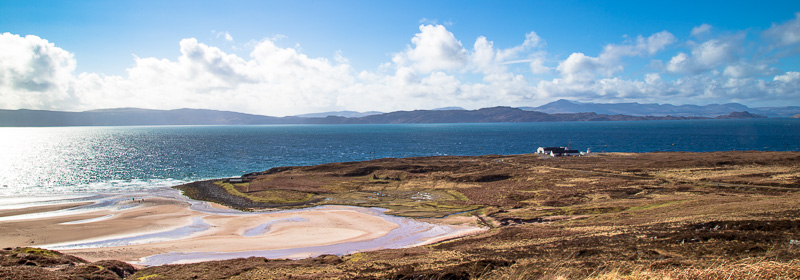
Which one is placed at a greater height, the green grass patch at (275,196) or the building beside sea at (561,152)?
the building beside sea at (561,152)

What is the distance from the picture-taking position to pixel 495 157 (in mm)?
113688

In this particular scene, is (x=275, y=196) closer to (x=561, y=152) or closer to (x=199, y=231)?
(x=199, y=231)

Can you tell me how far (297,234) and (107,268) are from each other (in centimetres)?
2134

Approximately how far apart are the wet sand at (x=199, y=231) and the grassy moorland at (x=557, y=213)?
612cm

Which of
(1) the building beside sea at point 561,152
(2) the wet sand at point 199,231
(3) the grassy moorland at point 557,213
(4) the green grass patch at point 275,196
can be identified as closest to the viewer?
(3) the grassy moorland at point 557,213

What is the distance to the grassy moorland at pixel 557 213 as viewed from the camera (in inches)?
812

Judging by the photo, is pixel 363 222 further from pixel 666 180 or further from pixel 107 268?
pixel 666 180

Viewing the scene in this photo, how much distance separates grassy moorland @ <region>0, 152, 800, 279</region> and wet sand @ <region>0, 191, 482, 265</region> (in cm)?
612

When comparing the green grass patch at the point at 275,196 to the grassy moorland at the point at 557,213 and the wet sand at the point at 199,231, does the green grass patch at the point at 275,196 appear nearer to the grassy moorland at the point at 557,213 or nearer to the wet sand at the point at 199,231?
the grassy moorland at the point at 557,213

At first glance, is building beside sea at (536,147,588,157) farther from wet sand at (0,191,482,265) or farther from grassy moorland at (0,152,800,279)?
wet sand at (0,191,482,265)

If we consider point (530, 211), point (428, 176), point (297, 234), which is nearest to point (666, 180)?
point (530, 211)

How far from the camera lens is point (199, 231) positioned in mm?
46625

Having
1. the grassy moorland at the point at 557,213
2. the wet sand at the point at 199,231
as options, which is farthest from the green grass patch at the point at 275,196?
the wet sand at the point at 199,231

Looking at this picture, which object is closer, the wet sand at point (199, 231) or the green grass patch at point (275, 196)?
the wet sand at point (199, 231)
